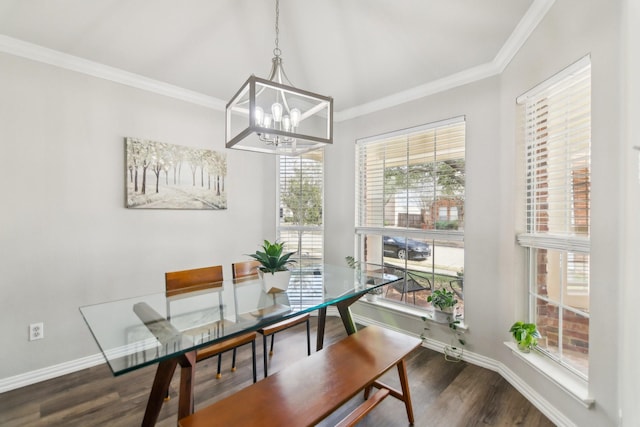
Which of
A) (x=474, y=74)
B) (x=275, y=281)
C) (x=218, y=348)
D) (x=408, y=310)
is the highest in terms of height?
(x=474, y=74)

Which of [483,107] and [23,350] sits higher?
[483,107]

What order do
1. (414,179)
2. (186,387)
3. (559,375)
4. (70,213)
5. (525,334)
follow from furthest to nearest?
(414,179) → (70,213) → (525,334) → (559,375) → (186,387)

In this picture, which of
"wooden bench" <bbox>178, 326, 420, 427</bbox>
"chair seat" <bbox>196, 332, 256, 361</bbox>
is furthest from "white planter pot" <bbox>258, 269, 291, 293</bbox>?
"wooden bench" <bbox>178, 326, 420, 427</bbox>

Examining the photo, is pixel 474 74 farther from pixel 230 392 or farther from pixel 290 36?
pixel 230 392

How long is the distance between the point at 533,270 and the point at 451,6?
200 centimetres

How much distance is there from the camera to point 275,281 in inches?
76.4

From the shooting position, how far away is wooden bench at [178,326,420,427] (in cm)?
124

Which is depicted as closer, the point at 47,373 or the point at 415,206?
the point at 47,373

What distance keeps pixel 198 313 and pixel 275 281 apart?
505 millimetres

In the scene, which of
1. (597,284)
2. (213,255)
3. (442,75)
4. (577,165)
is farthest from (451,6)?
(213,255)

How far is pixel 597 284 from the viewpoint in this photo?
1.51 metres

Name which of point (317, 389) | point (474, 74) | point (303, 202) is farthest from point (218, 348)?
point (474, 74)

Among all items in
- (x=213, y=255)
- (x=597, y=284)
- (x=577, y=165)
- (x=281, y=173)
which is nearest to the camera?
(x=597, y=284)

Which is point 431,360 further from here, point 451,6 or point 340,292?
point 451,6
